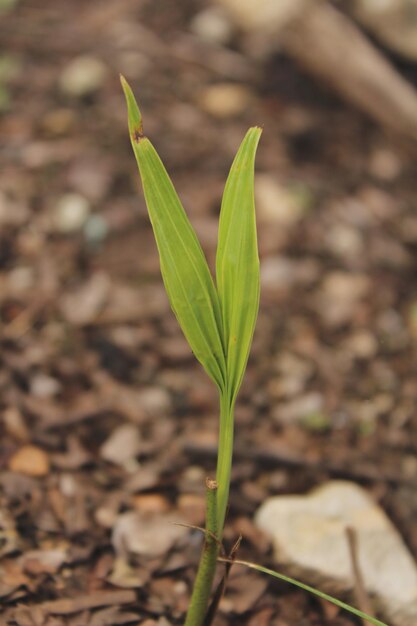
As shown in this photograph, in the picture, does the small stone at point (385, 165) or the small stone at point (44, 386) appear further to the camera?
the small stone at point (385, 165)

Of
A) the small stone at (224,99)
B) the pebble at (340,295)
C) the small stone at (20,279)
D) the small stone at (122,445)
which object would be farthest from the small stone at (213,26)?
the small stone at (122,445)

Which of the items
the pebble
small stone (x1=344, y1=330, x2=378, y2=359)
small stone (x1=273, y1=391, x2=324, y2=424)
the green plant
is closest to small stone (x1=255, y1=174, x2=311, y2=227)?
the pebble

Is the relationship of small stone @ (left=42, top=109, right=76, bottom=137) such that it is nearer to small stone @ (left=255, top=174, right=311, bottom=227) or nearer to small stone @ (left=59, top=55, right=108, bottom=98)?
small stone @ (left=59, top=55, right=108, bottom=98)

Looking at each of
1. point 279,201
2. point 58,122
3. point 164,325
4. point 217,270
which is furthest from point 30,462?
point 58,122

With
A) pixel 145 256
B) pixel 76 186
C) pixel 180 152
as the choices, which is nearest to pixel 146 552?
pixel 145 256

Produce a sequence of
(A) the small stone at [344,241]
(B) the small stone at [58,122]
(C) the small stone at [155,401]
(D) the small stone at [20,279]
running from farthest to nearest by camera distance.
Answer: (B) the small stone at [58,122], (A) the small stone at [344,241], (D) the small stone at [20,279], (C) the small stone at [155,401]

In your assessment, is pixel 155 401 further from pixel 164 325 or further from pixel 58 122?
pixel 58 122

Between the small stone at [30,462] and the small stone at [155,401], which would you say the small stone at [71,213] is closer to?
A: the small stone at [155,401]
